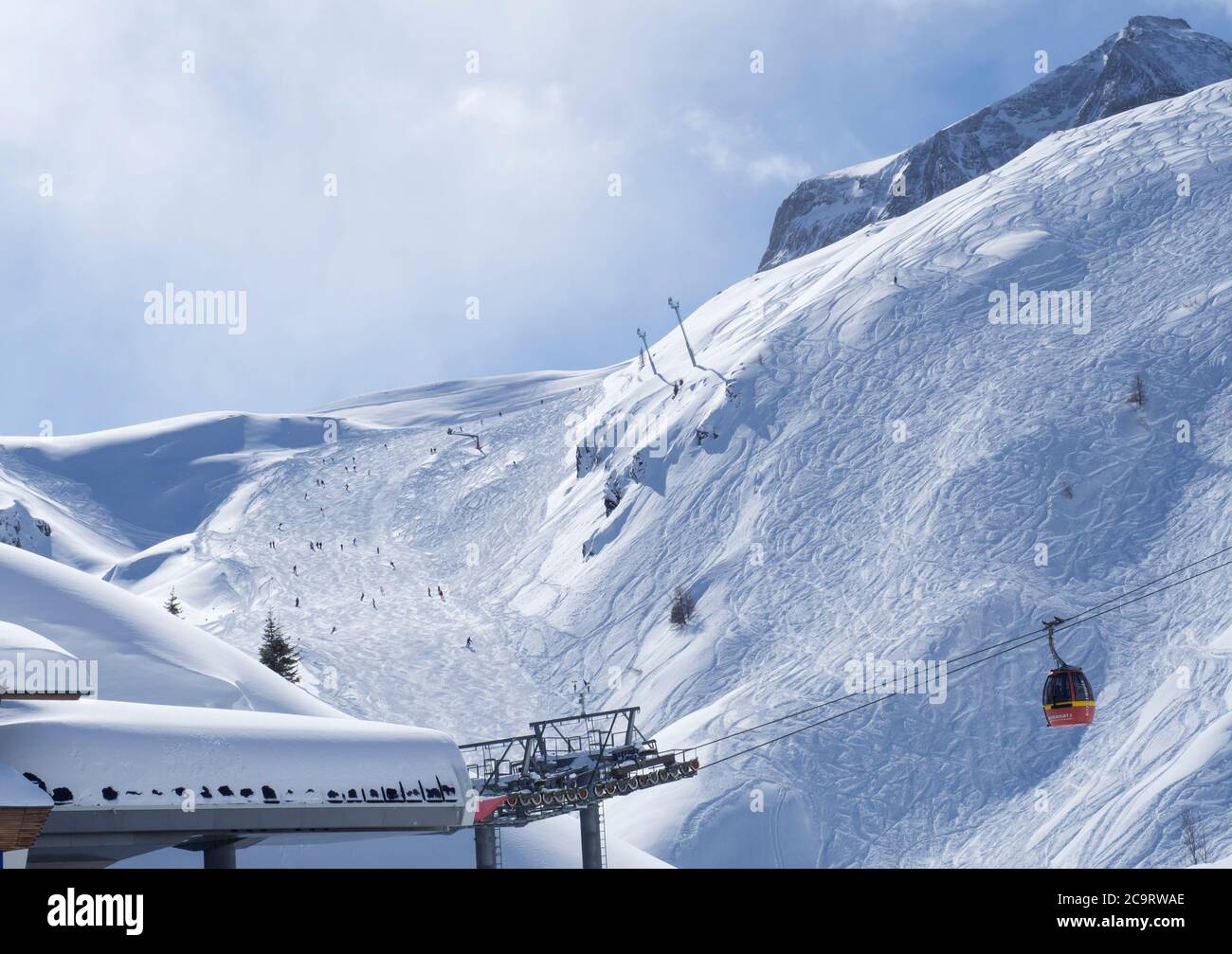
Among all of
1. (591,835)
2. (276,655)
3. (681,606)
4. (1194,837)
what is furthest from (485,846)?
(681,606)

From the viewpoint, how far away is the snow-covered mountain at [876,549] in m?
47.3

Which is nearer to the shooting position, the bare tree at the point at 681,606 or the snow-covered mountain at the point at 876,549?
the snow-covered mountain at the point at 876,549

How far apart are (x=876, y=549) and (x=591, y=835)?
108ft

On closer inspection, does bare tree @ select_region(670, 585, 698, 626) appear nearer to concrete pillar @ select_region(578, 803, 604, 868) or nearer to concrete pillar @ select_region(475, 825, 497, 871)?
concrete pillar @ select_region(578, 803, 604, 868)

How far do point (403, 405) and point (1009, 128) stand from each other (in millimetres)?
91846

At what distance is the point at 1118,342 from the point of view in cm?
6994

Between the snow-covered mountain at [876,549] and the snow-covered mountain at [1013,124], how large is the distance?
230ft

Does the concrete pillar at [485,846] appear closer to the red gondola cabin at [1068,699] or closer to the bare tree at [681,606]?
the red gondola cabin at [1068,699]

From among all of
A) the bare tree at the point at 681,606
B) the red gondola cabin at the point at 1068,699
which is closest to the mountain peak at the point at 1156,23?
the bare tree at the point at 681,606

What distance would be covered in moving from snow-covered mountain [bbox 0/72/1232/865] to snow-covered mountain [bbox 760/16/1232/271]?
70122 mm

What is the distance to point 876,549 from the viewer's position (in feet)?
206

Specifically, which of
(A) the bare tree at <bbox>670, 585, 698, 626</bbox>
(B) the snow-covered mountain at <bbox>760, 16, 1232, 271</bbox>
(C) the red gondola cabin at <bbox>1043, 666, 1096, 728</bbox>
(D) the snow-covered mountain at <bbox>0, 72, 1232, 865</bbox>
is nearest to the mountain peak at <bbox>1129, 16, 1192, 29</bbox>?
(B) the snow-covered mountain at <bbox>760, 16, 1232, 271</bbox>
